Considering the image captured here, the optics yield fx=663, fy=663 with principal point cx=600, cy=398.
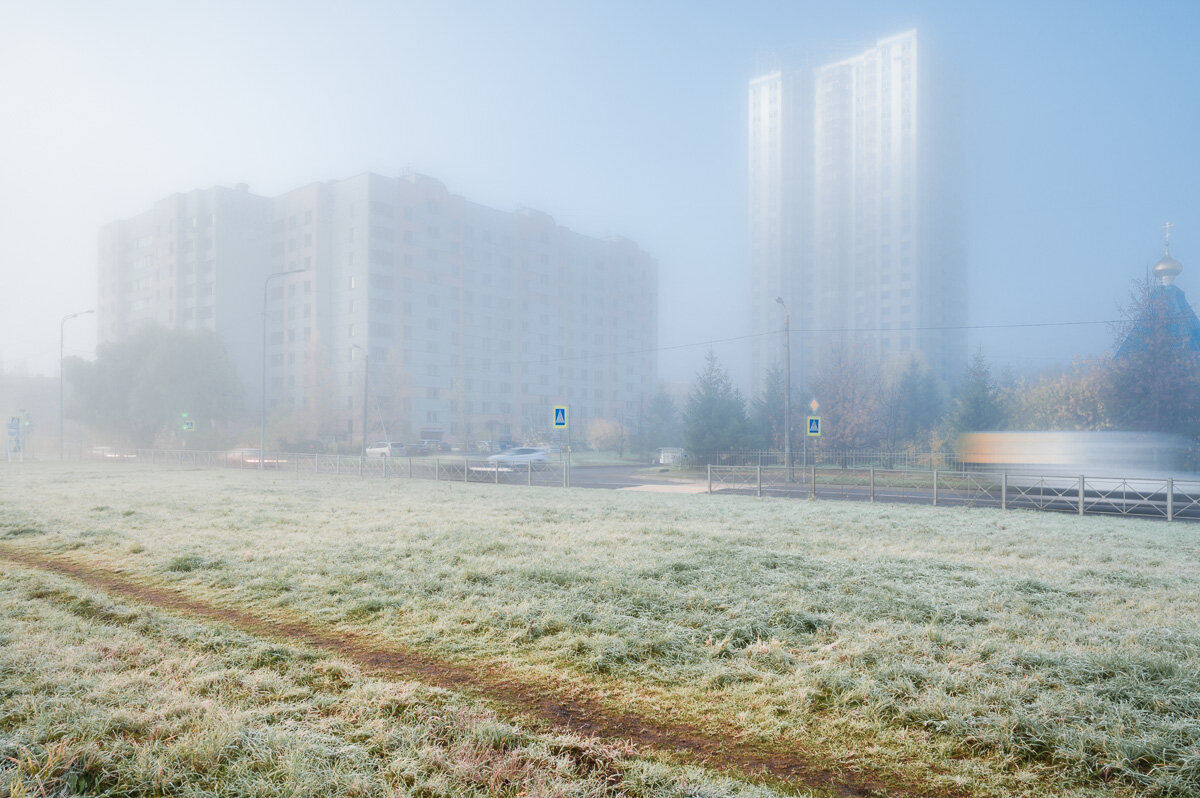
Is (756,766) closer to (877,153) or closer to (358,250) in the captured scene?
(358,250)

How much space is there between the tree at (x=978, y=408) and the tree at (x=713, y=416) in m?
11.5

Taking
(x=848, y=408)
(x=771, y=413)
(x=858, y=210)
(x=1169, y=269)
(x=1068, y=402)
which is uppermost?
(x=858, y=210)

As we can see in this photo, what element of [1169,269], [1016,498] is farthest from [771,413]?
[1169,269]

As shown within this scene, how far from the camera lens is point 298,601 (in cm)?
687

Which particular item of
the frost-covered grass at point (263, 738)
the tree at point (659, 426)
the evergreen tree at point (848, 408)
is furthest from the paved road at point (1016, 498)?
the tree at point (659, 426)

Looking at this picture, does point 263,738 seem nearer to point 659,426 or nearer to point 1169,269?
point 1169,269

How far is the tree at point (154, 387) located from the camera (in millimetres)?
59938

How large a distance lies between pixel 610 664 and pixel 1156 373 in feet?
122

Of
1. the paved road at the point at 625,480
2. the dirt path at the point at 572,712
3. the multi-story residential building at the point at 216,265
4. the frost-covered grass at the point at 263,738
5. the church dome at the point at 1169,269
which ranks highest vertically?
the multi-story residential building at the point at 216,265

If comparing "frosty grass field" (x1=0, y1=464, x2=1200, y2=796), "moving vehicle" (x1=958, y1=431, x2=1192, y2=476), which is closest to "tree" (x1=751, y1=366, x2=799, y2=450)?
"moving vehicle" (x1=958, y1=431, x2=1192, y2=476)

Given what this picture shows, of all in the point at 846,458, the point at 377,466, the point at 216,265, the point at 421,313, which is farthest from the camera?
the point at 216,265

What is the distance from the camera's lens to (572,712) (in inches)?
167

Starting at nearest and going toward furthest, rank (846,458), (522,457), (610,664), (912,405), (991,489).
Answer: (610,664), (991,489), (846,458), (522,457), (912,405)

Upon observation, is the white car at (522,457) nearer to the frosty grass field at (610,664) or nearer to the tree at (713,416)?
the tree at (713,416)
